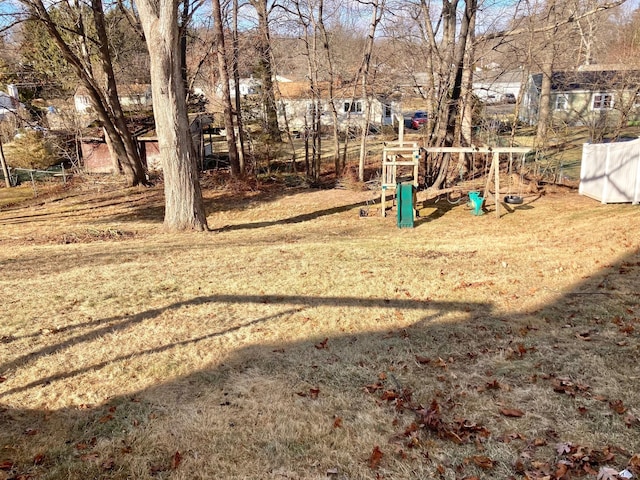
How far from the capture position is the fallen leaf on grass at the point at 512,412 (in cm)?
375

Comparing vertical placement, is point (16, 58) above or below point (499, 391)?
above

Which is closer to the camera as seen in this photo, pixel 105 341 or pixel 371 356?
pixel 371 356

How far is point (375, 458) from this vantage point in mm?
3301

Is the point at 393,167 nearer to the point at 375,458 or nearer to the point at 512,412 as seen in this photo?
the point at 512,412

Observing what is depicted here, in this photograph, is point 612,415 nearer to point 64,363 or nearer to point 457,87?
point 64,363

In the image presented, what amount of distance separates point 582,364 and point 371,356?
6.52ft

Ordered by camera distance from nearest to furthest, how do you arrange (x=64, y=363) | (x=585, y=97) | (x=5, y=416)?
(x=5, y=416), (x=64, y=363), (x=585, y=97)

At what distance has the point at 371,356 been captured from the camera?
197 inches

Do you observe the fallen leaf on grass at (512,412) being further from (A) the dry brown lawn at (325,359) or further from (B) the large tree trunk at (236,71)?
(B) the large tree trunk at (236,71)

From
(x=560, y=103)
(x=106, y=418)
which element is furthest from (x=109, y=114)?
(x=560, y=103)

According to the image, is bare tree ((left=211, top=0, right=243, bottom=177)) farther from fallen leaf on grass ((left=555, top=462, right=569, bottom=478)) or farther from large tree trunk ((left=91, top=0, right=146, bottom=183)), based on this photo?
fallen leaf on grass ((left=555, top=462, right=569, bottom=478))

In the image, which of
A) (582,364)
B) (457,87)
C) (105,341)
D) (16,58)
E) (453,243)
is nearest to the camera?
(582,364)

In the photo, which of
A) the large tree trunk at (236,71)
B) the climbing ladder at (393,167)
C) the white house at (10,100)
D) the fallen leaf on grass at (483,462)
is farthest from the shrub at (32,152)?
the fallen leaf on grass at (483,462)

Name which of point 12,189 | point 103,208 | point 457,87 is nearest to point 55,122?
point 12,189
